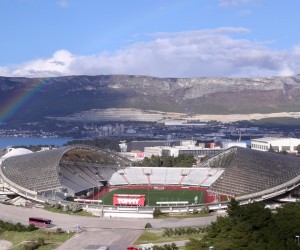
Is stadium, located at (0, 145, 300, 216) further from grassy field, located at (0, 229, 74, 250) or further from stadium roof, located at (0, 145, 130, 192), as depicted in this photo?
grassy field, located at (0, 229, 74, 250)

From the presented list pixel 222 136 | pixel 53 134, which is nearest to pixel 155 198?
pixel 222 136

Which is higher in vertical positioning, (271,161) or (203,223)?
(271,161)

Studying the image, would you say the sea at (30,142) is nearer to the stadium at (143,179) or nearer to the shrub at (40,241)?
the stadium at (143,179)

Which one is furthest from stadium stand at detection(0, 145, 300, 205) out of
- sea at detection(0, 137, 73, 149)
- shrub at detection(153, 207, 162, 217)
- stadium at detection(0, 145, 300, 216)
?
sea at detection(0, 137, 73, 149)

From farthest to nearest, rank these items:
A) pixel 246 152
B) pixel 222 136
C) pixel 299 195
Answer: pixel 222 136, pixel 246 152, pixel 299 195

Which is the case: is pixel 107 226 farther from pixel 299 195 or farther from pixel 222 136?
pixel 222 136

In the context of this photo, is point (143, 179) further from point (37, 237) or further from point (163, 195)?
point (37, 237)

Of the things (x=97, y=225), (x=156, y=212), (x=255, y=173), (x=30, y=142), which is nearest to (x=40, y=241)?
(x=97, y=225)
